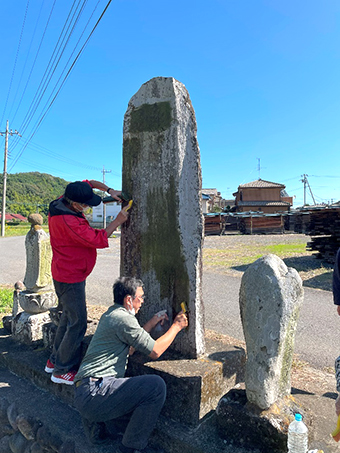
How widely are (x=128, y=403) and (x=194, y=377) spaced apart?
50cm

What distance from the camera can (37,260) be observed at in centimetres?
422

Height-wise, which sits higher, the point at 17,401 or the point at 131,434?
the point at 131,434

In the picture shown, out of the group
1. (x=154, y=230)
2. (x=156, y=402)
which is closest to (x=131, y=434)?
(x=156, y=402)

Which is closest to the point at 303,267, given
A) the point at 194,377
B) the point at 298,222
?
the point at 194,377

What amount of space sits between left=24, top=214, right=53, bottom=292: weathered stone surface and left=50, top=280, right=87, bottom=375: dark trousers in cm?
135

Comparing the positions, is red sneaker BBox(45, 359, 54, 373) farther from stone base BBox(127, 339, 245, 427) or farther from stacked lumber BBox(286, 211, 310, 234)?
stacked lumber BBox(286, 211, 310, 234)

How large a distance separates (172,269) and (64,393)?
1.48 metres

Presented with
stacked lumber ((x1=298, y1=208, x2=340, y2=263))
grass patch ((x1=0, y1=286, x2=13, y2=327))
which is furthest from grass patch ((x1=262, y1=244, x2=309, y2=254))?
grass patch ((x1=0, y1=286, x2=13, y2=327))

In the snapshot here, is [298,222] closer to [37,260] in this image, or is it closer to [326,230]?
[326,230]

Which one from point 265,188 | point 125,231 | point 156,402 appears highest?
point 265,188

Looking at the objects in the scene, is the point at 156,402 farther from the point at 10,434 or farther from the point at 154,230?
the point at 10,434

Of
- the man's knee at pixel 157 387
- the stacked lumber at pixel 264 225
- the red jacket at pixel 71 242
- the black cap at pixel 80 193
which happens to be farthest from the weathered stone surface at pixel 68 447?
the stacked lumber at pixel 264 225

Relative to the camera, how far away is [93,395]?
215cm

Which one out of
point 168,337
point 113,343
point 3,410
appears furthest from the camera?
point 3,410
